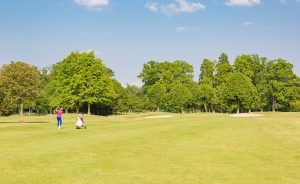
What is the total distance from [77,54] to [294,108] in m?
72.8

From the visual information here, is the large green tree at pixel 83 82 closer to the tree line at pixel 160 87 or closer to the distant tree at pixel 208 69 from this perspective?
the tree line at pixel 160 87

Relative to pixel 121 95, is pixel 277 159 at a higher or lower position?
lower

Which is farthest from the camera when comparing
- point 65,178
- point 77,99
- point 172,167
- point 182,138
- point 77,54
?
point 77,54

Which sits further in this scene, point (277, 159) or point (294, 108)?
point (294, 108)

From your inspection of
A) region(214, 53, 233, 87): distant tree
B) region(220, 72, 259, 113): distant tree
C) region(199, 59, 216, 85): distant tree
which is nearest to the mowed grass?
region(220, 72, 259, 113): distant tree

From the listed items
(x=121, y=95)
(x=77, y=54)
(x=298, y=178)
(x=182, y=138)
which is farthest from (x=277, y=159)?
(x=121, y=95)

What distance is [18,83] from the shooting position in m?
56.9

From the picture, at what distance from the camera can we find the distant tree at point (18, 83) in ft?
185

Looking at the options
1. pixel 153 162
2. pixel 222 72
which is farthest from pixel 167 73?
pixel 153 162

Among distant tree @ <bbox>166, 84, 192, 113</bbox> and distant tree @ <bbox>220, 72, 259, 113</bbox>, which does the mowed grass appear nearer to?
distant tree @ <bbox>220, 72, 259, 113</bbox>

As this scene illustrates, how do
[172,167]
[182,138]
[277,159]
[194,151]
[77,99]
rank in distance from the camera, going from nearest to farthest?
[172,167], [277,159], [194,151], [182,138], [77,99]

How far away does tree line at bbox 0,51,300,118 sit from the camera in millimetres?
59406

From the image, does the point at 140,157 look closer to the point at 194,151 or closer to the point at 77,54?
the point at 194,151

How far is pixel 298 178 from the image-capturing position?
49.0ft
